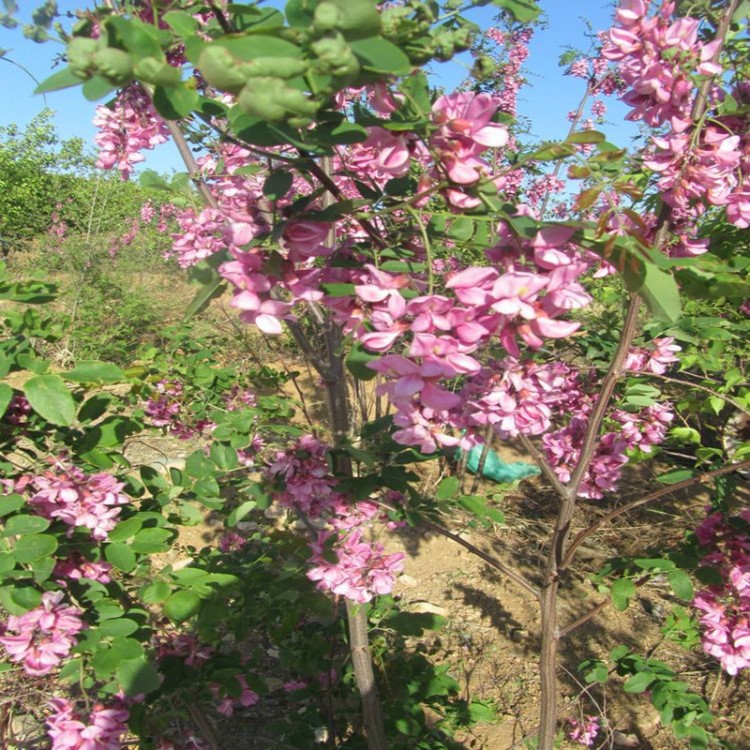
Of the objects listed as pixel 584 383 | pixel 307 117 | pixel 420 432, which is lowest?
pixel 584 383

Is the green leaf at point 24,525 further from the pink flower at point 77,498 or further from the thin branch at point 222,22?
the thin branch at point 222,22

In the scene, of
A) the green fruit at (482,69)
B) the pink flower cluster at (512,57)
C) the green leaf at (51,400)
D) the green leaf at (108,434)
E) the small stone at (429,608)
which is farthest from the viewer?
the pink flower cluster at (512,57)

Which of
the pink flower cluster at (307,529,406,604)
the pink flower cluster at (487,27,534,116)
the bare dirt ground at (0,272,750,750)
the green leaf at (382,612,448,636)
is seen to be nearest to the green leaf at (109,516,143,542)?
the pink flower cluster at (307,529,406,604)

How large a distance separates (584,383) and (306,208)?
1374 millimetres

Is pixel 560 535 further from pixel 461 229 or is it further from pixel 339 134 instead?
pixel 339 134

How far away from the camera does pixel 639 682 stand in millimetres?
1874

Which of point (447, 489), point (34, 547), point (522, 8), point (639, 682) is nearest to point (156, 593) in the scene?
point (34, 547)

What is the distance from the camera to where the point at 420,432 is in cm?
106

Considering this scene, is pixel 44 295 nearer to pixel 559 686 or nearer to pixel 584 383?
pixel 584 383

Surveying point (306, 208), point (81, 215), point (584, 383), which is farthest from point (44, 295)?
point (81, 215)

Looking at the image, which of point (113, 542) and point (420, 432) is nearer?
point (420, 432)

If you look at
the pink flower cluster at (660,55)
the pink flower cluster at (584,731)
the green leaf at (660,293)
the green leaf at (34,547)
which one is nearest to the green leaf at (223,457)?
the green leaf at (34,547)

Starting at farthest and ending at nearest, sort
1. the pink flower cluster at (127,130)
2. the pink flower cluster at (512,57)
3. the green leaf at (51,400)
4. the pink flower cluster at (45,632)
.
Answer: the pink flower cluster at (512,57)
the pink flower cluster at (127,130)
the pink flower cluster at (45,632)
the green leaf at (51,400)

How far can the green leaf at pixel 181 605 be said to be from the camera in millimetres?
1328
